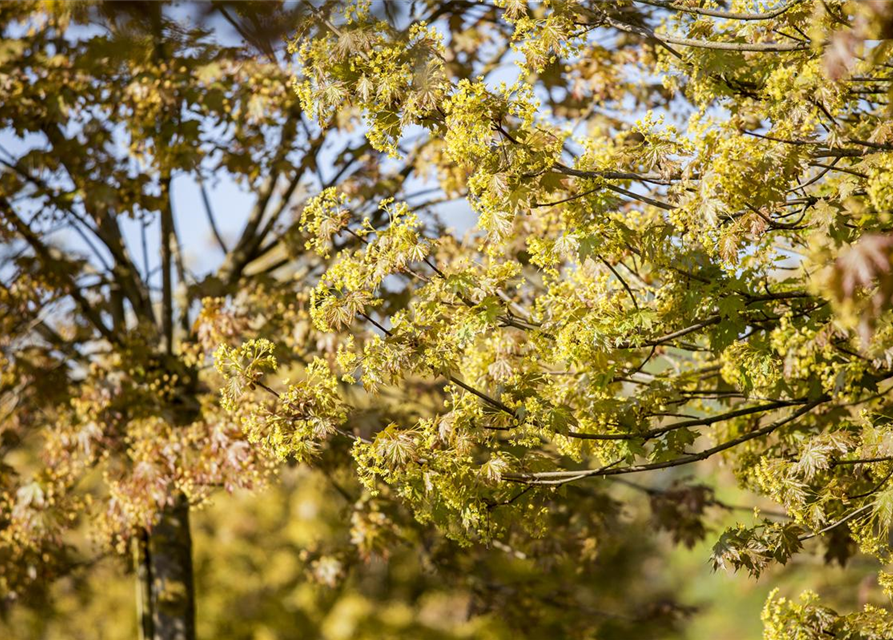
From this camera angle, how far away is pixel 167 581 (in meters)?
7.77

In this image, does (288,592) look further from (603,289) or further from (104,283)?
(603,289)

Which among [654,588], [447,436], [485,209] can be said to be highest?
[654,588]

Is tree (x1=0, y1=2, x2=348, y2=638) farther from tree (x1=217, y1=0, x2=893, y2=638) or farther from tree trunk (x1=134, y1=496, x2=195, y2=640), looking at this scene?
tree (x1=217, y1=0, x2=893, y2=638)

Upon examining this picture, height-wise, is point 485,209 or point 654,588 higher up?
point 654,588

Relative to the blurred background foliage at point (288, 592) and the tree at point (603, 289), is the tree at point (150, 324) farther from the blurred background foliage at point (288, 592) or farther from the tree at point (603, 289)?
the blurred background foliage at point (288, 592)

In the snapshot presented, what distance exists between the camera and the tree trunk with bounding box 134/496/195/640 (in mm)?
7719

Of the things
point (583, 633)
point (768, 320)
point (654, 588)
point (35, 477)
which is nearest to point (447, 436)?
point (768, 320)

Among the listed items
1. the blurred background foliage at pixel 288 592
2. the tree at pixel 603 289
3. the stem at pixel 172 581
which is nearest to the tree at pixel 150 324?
the stem at pixel 172 581

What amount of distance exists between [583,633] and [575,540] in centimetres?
157

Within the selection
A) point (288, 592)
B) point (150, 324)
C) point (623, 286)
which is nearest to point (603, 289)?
point (623, 286)

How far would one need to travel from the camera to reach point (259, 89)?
21.2ft

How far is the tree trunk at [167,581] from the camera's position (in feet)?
25.3

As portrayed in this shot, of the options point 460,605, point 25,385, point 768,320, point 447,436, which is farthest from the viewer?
point 460,605

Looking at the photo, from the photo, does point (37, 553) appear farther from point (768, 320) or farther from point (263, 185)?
point (768, 320)
